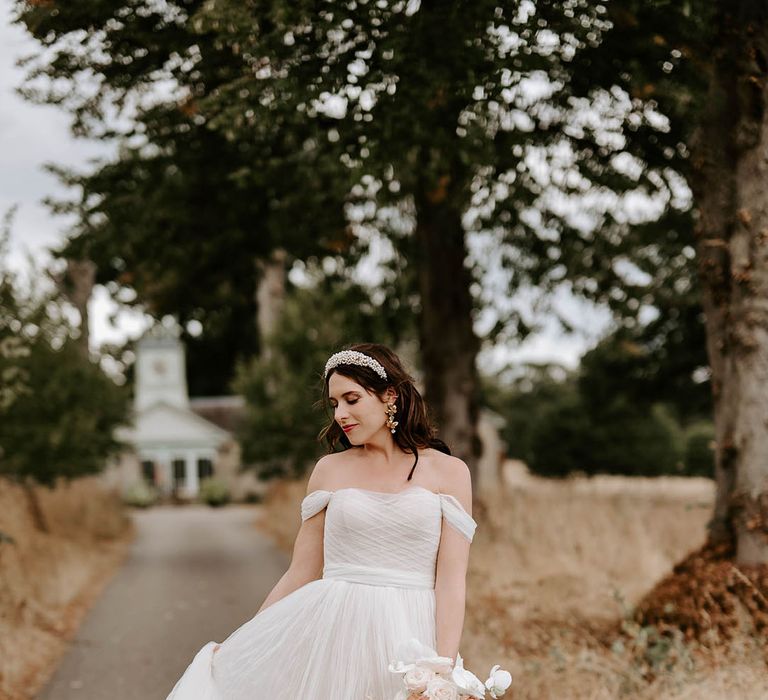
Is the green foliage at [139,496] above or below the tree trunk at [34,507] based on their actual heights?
below

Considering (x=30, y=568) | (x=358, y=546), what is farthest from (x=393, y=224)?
(x=358, y=546)

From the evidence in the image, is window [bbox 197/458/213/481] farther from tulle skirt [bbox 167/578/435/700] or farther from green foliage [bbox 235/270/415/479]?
tulle skirt [bbox 167/578/435/700]

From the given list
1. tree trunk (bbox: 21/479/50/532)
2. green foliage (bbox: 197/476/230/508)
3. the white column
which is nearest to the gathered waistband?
tree trunk (bbox: 21/479/50/532)

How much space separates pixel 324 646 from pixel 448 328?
10679 mm

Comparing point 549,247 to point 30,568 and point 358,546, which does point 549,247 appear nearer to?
point 30,568

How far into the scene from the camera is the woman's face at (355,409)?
3871mm

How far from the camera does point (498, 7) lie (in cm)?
726

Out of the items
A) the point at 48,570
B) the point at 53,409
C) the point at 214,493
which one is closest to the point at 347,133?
the point at 48,570

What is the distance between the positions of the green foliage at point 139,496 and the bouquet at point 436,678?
4425 centimetres

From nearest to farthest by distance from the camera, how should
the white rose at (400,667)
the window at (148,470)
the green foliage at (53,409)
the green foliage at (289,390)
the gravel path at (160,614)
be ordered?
the white rose at (400,667) → the gravel path at (160,614) → the green foliage at (53,409) → the green foliage at (289,390) → the window at (148,470)

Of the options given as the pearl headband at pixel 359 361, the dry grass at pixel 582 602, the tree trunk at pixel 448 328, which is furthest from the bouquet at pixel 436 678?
the tree trunk at pixel 448 328

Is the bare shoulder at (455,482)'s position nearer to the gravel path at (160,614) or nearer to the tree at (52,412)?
the gravel path at (160,614)

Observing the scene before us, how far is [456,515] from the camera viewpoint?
3.79m

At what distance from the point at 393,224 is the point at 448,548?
40.7ft
